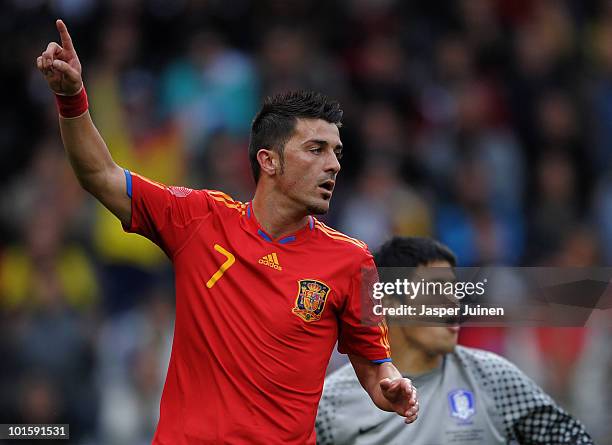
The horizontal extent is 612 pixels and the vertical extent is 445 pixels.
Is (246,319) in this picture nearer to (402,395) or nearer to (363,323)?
(363,323)

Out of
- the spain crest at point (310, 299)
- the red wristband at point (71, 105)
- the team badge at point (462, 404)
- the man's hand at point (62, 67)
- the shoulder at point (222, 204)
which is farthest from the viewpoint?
the team badge at point (462, 404)

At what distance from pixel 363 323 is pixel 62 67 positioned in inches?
62.1

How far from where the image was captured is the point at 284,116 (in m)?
4.91

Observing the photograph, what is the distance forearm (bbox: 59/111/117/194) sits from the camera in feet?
14.5

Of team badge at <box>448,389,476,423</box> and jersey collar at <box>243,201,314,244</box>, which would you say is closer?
jersey collar at <box>243,201,314,244</box>

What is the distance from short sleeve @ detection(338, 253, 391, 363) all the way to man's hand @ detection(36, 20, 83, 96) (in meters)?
1.38

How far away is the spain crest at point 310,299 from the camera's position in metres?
4.64

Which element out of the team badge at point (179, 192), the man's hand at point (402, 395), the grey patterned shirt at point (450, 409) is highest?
the team badge at point (179, 192)

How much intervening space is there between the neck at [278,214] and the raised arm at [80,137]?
59 cm

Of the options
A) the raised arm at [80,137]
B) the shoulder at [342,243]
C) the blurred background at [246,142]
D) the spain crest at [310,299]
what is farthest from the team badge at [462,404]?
the blurred background at [246,142]

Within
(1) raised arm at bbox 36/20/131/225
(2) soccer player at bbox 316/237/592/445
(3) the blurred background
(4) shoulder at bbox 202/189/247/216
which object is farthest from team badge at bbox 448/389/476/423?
(3) the blurred background

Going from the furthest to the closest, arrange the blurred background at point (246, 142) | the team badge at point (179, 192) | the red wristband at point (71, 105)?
the blurred background at point (246, 142), the team badge at point (179, 192), the red wristband at point (71, 105)

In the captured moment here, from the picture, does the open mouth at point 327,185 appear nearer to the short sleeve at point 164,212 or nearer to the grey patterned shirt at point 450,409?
the short sleeve at point 164,212

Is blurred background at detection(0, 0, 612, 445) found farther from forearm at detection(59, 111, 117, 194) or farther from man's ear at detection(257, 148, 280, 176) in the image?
forearm at detection(59, 111, 117, 194)
